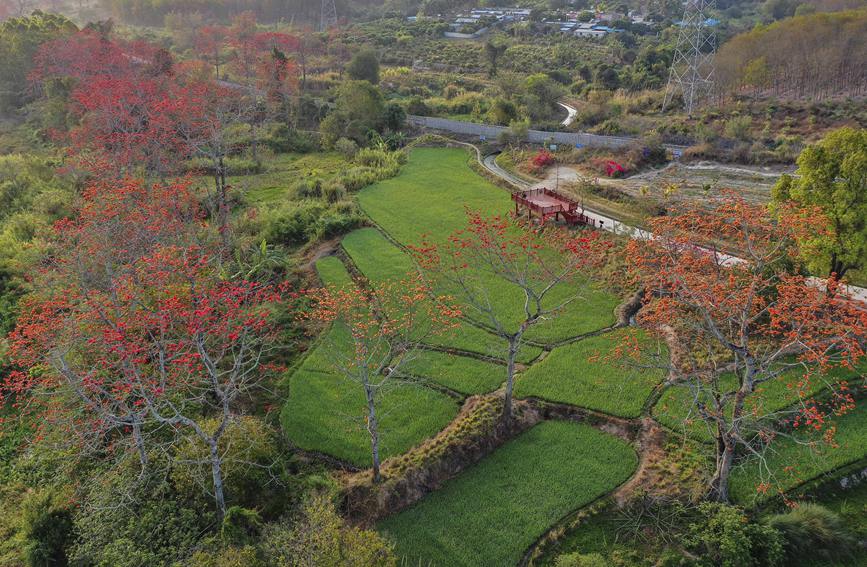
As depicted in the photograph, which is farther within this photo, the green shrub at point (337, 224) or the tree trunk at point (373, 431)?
the green shrub at point (337, 224)

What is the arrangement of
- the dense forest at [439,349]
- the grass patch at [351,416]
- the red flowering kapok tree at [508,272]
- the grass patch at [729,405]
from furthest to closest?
the red flowering kapok tree at [508,272] → the grass patch at [351,416] → the grass patch at [729,405] → the dense forest at [439,349]

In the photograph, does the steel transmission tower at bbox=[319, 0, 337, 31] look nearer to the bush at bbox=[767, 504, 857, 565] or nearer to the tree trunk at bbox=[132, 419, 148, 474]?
the tree trunk at bbox=[132, 419, 148, 474]

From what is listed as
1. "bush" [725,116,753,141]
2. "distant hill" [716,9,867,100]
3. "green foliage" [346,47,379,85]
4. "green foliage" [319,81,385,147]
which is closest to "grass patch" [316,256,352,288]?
"green foliage" [319,81,385,147]

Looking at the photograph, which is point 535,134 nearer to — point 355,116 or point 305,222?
point 355,116

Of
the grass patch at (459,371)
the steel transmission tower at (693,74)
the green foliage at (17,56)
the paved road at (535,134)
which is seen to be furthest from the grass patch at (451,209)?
the green foliage at (17,56)

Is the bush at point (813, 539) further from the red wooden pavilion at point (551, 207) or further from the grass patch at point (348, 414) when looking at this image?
the red wooden pavilion at point (551, 207)

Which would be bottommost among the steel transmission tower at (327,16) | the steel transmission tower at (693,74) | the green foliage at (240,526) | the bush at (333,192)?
the green foliage at (240,526)

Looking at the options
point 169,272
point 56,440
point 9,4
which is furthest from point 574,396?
point 9,4
